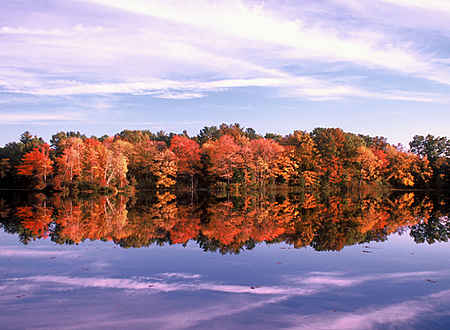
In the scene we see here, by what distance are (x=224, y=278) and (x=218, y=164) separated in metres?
58.8

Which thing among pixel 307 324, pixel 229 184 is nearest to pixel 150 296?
pixel 307 324

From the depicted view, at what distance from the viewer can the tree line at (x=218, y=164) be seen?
2586 inches

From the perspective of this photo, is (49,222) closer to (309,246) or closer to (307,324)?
(309,246)

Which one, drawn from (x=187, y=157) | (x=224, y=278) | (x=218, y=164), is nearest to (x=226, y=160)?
(x=218, y=164)

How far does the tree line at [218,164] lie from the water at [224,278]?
46.6 metres

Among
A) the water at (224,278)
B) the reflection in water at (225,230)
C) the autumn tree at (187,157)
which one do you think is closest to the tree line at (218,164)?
the autumn tree at (187,157)

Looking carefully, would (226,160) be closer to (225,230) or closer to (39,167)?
(39,167)

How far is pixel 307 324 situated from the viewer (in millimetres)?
7164

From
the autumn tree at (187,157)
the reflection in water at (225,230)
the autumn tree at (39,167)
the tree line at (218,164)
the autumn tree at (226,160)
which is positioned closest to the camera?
the reflection in water at (225,230)

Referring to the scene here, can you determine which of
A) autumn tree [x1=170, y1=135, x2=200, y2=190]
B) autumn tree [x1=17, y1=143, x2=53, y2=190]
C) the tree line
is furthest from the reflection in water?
autumn tree [x1=170, y1=135, x2=200, y2=190]

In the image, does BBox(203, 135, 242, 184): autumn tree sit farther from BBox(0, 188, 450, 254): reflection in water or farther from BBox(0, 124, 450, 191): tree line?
BBox(0, 188, 450, 254): reflection in water

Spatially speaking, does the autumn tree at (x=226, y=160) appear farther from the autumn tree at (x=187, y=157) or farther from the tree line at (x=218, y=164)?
the autumn tree at (x=187, y=157)

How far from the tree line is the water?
153 feet

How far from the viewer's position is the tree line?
65688 mm
